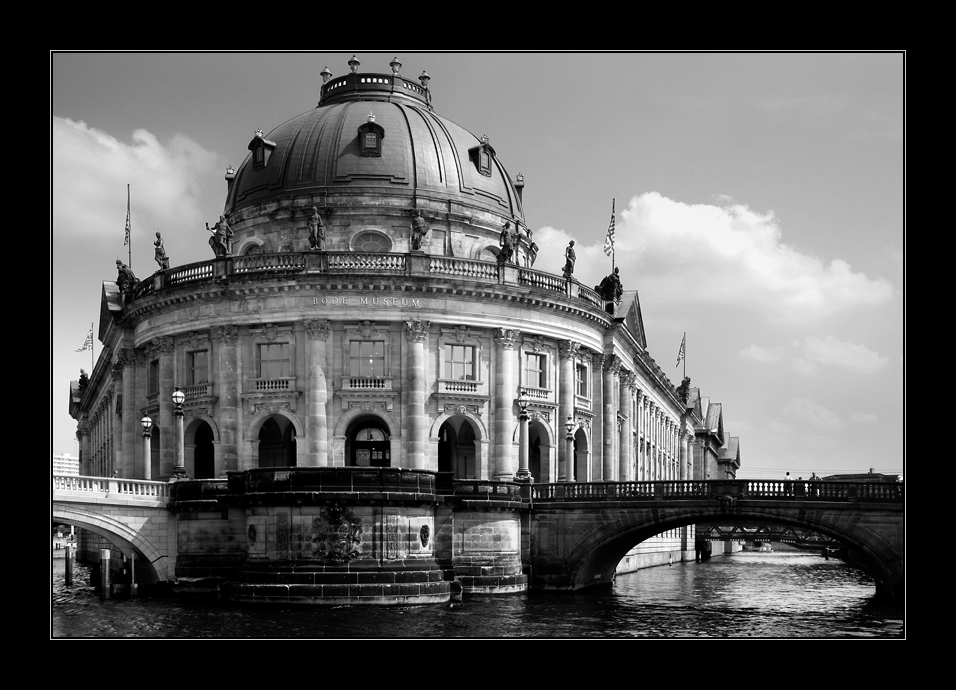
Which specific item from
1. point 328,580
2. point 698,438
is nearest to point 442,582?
point 328,580

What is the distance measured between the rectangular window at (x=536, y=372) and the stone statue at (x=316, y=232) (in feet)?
44.6

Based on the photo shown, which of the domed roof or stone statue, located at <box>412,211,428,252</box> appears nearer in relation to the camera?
stone statue, located at <box>412,211,428,252</box>

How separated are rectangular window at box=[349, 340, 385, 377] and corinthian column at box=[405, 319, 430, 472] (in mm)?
1626

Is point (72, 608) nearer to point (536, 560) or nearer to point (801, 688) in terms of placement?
point (536, 560)

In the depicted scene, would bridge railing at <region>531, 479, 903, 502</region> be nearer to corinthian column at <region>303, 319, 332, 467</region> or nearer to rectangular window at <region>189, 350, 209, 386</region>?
corinthian column at <region>303, 319, 332, 467</region>

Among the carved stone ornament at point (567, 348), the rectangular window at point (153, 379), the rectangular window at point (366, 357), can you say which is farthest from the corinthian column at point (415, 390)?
the rectangular window at point (153, 379)

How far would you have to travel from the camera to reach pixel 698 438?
6280 inches

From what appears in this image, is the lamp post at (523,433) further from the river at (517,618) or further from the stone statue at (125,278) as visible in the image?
the stone statue at (125,278)

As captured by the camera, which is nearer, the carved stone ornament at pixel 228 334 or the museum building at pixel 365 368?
the museum building at pixel 365 368

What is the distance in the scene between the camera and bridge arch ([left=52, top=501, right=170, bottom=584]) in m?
59.9

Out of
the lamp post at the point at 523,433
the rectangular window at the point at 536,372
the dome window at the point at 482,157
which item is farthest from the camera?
the dome window at the point at 482,157

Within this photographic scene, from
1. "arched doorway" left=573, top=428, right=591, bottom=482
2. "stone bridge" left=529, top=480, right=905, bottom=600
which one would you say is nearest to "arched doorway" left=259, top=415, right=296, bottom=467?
"stone bridge" left=529, top=480, right=905, bottom=600

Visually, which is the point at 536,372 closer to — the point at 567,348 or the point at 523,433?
the point at 567,348

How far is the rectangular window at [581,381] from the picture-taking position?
80438 mm
